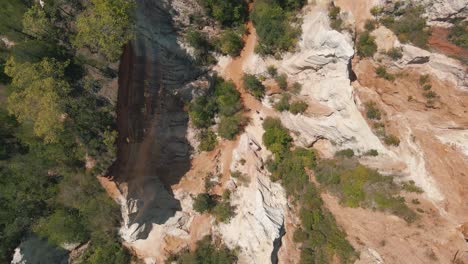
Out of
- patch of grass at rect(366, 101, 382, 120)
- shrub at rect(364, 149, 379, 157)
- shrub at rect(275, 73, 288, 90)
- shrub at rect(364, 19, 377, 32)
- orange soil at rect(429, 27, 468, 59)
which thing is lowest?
Result: shrub at rect(364, 149, 379, 157)

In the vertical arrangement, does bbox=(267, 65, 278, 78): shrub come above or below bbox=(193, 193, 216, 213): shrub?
above

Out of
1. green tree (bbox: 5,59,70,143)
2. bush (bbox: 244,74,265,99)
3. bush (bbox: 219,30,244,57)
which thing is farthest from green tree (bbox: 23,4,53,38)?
bush (bbox: 244,74,265,99)

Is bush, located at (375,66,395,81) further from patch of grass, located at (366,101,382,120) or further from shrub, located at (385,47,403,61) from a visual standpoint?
patch of grass, located at (366,101,382,120)

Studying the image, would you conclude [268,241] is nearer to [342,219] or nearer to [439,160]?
[342,219]

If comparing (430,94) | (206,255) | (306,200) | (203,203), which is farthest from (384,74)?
(206,255)

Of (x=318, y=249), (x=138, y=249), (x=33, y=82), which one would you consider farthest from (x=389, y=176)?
(x=33, y=82)

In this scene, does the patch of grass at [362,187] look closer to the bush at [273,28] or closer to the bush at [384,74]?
the bush at [384,74]

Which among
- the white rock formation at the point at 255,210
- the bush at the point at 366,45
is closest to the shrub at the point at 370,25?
the bush at the point at 366,45
